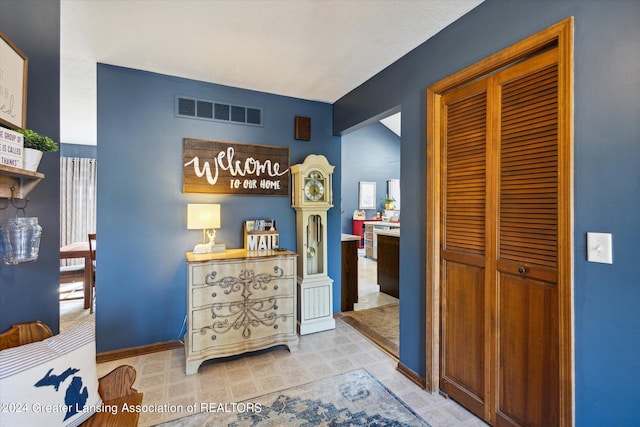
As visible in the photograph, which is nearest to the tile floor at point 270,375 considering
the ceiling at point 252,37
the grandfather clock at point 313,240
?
the grandfather clock at point 313,240

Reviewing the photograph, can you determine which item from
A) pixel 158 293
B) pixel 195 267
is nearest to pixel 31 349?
pixel 195 267

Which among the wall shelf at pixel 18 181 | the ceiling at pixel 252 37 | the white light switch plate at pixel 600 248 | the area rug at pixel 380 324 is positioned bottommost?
the area rug at pixel 380 324

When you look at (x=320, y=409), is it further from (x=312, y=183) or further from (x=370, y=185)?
(x=370, y=185)

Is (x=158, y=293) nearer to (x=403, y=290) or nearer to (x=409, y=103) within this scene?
(x=403, y=290)

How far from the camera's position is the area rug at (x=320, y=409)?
1.80 metres

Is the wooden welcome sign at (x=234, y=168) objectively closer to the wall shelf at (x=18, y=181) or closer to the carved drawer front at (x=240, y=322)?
the carved drawer front at (x=240, y=322)

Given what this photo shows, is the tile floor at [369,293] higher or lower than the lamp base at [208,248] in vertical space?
lower

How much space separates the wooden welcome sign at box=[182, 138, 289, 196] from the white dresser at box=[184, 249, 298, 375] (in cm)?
70

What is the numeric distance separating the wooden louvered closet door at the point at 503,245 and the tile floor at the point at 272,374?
0.84ft

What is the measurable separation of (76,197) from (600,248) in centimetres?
747

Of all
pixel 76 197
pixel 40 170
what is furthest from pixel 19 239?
pixel 76 197

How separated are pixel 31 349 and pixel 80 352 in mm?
151

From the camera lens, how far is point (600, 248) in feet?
4.17

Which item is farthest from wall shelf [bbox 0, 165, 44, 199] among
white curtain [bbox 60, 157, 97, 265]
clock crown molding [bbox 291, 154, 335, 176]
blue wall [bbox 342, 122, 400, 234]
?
blue wall [bbox 342, 122, 400, 234]
